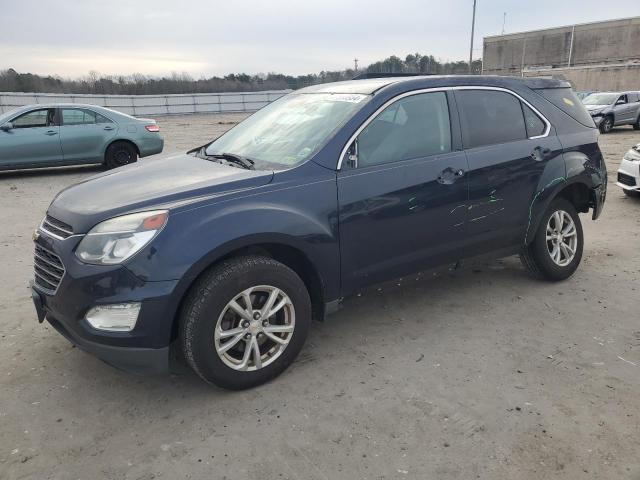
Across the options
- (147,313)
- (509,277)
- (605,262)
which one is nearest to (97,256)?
(147,313)

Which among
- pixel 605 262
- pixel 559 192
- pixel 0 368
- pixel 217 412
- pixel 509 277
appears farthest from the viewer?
pixel 605 262

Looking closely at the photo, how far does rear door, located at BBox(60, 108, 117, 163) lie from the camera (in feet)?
34.3

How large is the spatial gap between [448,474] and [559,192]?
3.03 meters

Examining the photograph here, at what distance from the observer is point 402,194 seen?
3.52m

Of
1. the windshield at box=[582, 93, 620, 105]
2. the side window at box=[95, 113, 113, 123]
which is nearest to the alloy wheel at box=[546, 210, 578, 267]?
the side window at box=[95, 113, 113, 123]

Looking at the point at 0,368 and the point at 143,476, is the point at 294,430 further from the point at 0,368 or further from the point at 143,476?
the point at 0,368

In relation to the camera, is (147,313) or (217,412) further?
(217,412)

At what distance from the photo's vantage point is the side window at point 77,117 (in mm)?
10483

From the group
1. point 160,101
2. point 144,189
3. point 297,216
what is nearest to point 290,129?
point 297,216

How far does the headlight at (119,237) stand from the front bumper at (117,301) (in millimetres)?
50

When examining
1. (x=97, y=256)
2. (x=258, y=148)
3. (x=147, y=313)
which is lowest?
(x=147, y=313)

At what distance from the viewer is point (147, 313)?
2.71 m

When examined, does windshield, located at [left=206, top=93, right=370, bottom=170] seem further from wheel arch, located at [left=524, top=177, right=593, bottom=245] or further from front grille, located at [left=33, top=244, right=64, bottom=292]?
wheel arch, located at [left=524, top=177, right=593, bottom=245]

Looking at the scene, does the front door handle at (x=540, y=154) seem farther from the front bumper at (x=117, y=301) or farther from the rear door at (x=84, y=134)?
the rear door at (x=84, y=134)
